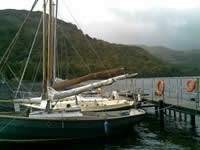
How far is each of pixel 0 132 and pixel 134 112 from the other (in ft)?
30.2

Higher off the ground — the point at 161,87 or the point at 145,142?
the point at 161,87

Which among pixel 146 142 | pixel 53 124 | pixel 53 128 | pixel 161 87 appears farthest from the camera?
pixel 161 87

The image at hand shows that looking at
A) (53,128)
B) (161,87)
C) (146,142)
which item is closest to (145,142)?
(146,142)

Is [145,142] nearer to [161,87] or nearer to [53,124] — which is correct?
[53,124]

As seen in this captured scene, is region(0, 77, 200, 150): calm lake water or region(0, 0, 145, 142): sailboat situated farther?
region(0, 77, 200, 150): calm lake water

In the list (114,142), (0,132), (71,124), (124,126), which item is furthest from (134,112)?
(0,132)

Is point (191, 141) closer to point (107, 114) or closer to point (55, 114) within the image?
point (107, 114)

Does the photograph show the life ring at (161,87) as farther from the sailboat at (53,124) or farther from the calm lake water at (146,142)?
the sailboat at (53,124)

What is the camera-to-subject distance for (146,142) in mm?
15211

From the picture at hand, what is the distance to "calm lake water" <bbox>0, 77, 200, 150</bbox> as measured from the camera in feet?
44.3

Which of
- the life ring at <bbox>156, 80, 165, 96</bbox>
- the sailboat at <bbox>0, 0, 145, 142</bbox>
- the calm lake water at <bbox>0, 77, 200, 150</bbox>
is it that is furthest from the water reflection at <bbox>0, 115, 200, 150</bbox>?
the life ring at <bbox>156, 80, 165, 96</bbox>

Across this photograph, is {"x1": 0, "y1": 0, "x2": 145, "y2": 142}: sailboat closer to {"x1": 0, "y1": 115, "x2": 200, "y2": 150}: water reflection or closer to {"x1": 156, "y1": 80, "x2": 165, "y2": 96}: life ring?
{"x1": 0, "y1": 115, "x2": 200, "y2": 150}: water reflection

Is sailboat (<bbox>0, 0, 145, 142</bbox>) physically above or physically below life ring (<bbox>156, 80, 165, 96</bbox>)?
below

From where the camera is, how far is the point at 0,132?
41.3 ft
